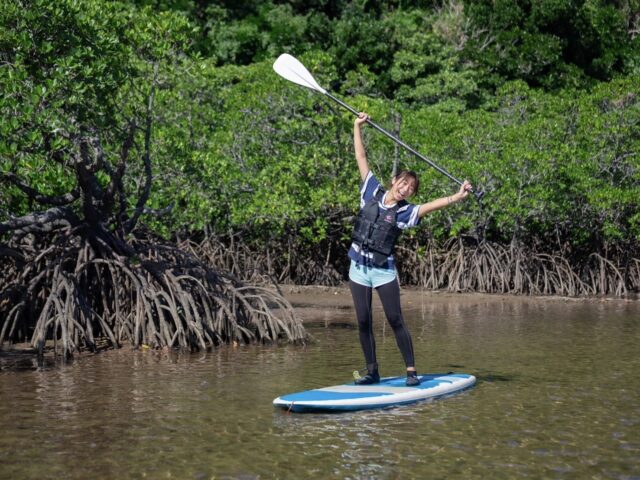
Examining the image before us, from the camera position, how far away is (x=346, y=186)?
18797 mm

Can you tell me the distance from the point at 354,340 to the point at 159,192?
3504mm

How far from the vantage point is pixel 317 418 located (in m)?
7.95

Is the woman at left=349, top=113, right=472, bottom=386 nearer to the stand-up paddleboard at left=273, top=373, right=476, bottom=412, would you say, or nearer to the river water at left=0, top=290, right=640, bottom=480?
the stand-up paddleboard at left=273, top=373, right=476, bottom=412

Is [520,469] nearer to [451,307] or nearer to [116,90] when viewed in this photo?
[116,90]

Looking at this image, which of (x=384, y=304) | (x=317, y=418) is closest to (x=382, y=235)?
(x=384, y=304)

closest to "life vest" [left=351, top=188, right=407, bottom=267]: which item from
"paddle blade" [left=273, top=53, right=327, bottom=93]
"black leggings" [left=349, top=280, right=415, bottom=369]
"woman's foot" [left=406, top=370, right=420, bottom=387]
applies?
"black leggings" [left=349, top=280, right=415, bottom=369]

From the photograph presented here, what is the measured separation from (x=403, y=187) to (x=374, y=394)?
1574mm

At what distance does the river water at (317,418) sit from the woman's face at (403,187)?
1604 millimetres

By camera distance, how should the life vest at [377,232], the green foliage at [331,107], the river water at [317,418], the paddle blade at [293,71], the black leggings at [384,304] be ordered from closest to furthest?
the river water at [317,418]
the life vest at [377,232]
the black leggings at [384,304]
the paddle blade at [293,71]
the green foliage at [331,107]

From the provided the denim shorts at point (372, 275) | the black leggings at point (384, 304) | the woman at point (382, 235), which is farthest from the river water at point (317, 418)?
the denim shorts at point (372, 275)

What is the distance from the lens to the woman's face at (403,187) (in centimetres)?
848

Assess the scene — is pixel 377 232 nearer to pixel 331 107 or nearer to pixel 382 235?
pixel 382 235

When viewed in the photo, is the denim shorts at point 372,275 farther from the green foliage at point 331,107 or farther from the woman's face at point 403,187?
the green foliage at point 331,107

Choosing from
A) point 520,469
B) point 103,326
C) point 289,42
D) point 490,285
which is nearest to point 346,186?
point 490,285
